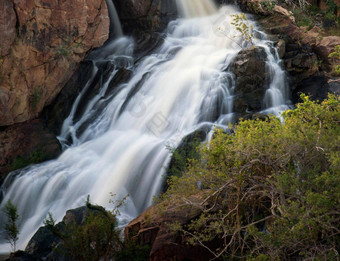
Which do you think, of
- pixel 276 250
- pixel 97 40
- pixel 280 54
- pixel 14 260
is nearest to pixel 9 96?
pixel 97 40

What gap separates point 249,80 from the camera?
602 inches

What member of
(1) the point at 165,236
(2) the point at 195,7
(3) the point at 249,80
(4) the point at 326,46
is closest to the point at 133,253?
(1) the point at 165,236

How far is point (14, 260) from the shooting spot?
365 inches

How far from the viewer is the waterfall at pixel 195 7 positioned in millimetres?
22016

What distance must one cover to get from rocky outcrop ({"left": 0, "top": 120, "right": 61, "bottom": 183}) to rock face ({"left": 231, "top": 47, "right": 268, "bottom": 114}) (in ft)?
22.1

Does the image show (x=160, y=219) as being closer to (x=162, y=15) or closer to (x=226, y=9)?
(x=162, y=15)

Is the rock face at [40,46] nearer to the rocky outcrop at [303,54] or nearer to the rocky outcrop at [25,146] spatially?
the rocky outcrop at [25,146]

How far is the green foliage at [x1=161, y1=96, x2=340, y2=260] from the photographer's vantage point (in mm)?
7312

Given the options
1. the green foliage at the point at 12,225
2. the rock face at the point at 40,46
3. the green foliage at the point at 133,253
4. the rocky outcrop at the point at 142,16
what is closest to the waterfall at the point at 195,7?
the rocky outcrop at the point at 142,16

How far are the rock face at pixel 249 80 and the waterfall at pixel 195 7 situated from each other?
23.0ft

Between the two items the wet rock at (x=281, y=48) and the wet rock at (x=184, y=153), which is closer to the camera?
the wet rock at (x=184, y=153)

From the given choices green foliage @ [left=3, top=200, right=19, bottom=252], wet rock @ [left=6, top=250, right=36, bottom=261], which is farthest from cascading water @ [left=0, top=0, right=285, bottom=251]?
wet rock @ [left=6, top=250, right=36, bottom=261]

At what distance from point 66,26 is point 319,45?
969 centimetres

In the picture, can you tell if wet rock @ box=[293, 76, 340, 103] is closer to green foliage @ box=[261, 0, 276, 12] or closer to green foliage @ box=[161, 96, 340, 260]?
green foliage @ box=[261, 0, 276, 12]
